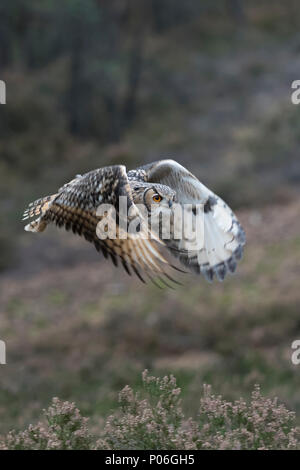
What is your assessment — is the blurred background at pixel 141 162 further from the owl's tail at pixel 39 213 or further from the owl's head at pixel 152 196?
the owl's head at pixel 152 196

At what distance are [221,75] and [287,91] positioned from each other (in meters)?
3.80

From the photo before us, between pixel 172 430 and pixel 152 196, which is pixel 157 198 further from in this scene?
pixel 172 430

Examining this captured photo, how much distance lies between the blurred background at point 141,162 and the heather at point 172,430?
2.84 meters

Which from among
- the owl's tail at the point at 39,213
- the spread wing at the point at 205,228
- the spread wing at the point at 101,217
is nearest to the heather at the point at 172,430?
the spread wing at the point at 101,217

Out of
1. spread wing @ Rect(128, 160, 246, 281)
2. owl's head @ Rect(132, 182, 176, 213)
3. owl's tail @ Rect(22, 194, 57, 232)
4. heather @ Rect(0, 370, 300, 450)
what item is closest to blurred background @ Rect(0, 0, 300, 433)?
owl's tail @ Rect(22, 194, 57, 232)

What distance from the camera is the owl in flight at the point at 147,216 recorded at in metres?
4.77

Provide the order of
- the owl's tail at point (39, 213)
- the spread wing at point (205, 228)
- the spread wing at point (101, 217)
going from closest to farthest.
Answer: the spread wing at point (101, 217) < the owl's tail at point (39, 213) < the spread wing at point (205, 228)

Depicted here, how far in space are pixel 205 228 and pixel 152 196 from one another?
0.74m

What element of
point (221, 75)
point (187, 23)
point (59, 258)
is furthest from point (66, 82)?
point (59, 258)

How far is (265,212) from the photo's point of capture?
58.3 ft

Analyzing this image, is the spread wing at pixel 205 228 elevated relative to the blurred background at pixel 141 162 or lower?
lower

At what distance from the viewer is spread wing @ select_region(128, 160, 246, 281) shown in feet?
19.0

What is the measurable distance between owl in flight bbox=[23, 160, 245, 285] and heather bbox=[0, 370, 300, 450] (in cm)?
82
